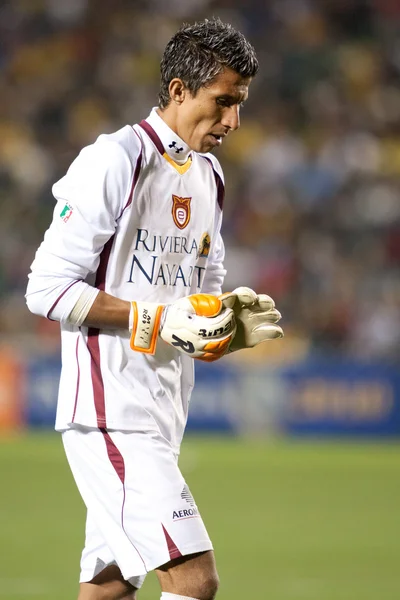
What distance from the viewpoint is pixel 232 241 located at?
1544cm

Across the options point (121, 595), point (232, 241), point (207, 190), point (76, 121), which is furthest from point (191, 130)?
point (76, 121)

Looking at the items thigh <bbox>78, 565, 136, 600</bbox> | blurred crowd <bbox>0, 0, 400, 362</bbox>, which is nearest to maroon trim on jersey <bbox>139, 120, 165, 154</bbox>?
thigh <bbox>78, 565, 136, 600</bbox>

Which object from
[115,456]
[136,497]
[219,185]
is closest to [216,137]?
[219,185]

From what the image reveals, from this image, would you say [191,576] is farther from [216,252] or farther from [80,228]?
[216,252]

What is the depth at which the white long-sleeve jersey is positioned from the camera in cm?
361

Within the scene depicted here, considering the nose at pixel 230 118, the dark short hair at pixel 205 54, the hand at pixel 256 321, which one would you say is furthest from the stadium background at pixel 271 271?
the dark short hair at pixel 205 54

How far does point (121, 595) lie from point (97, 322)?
3.83 ft

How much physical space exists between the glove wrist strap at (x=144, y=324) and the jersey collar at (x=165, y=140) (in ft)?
1.92

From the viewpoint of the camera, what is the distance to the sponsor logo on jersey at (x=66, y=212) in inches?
143

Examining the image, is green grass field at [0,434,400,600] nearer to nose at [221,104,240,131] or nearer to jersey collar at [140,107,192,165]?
jersey collar at [140,107,192,165]

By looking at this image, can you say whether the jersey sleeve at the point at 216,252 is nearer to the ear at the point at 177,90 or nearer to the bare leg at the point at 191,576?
the ear at the point at 177,90

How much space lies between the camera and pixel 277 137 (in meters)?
16.5

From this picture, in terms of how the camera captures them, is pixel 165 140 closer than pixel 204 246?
Yes

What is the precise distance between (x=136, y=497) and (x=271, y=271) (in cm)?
1156
